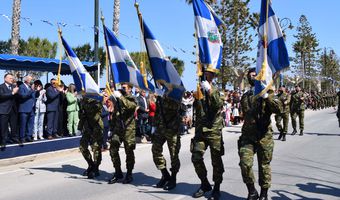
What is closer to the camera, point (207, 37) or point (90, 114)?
point (207, 37)

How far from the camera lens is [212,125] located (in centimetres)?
664

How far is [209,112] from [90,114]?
9.23 feet

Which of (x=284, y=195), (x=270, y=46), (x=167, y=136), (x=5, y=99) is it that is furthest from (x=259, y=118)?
(x=5, y=99)

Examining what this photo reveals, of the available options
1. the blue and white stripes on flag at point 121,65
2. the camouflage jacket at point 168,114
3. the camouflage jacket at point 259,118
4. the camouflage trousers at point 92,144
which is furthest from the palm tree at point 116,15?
→ the camouflage jacket at point 259,118

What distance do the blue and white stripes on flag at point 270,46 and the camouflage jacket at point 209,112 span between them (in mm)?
744

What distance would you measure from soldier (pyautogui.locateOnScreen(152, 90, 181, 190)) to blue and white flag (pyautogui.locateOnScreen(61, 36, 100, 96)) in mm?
1647

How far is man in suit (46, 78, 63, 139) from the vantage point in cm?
1227

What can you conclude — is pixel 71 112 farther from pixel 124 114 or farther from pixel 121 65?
pixel 124 114

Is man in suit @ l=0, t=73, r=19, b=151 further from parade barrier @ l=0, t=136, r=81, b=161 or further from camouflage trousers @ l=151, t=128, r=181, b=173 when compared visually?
camouflage trousers @ l=151, t=128, r=181, b=173

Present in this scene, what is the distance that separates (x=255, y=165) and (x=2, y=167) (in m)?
5.76

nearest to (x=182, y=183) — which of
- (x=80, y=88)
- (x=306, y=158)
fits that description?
(x=80, y=88)

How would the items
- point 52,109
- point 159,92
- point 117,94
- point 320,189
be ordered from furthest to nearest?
point 52,109 < point 117,94 < point 159,92 < point 320,189

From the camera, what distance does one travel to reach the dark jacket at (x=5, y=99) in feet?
34.0

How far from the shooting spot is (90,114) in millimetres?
8445
